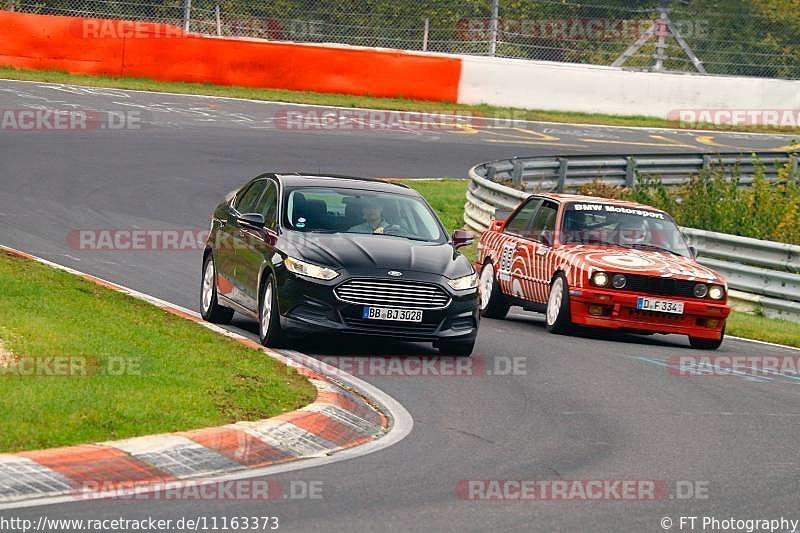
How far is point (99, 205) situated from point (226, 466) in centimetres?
1565

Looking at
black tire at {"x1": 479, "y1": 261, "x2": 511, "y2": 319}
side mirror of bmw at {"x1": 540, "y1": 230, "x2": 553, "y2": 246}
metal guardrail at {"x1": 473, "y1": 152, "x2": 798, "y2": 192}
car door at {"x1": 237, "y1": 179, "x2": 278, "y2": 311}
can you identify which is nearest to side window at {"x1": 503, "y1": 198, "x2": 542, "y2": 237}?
black tire at {"x1": 479, "y1": 261, "x2": 511, "y2": 319}

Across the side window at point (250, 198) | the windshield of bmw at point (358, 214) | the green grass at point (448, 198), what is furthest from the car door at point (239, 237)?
the green grass at point (448, 198)

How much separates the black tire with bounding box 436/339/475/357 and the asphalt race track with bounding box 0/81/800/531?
0.24 m

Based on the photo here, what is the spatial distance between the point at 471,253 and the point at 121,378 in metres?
14.4

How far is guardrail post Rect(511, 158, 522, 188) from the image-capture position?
1078 inches

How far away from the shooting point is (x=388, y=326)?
1308cm

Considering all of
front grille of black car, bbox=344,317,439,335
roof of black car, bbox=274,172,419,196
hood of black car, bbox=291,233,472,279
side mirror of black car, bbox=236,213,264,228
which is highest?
roof of black car, bbox=274,172,419,196

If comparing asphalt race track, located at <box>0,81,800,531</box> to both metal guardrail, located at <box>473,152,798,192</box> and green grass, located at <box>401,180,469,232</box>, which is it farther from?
metal guardrail, located at <box>473,152,798,192</box>

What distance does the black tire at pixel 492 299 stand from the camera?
17.7 meters

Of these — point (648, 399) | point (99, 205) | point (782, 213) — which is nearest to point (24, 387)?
point (648, 399)

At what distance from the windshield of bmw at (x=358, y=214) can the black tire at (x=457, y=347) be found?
1070mm

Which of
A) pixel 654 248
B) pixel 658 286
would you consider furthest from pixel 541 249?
pixel 658 286

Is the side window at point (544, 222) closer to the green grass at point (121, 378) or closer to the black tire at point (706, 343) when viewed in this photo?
the black tire at point (706, 343)

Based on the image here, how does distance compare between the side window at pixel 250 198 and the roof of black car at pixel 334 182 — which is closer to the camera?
the roof of black car at pixel 334 182
